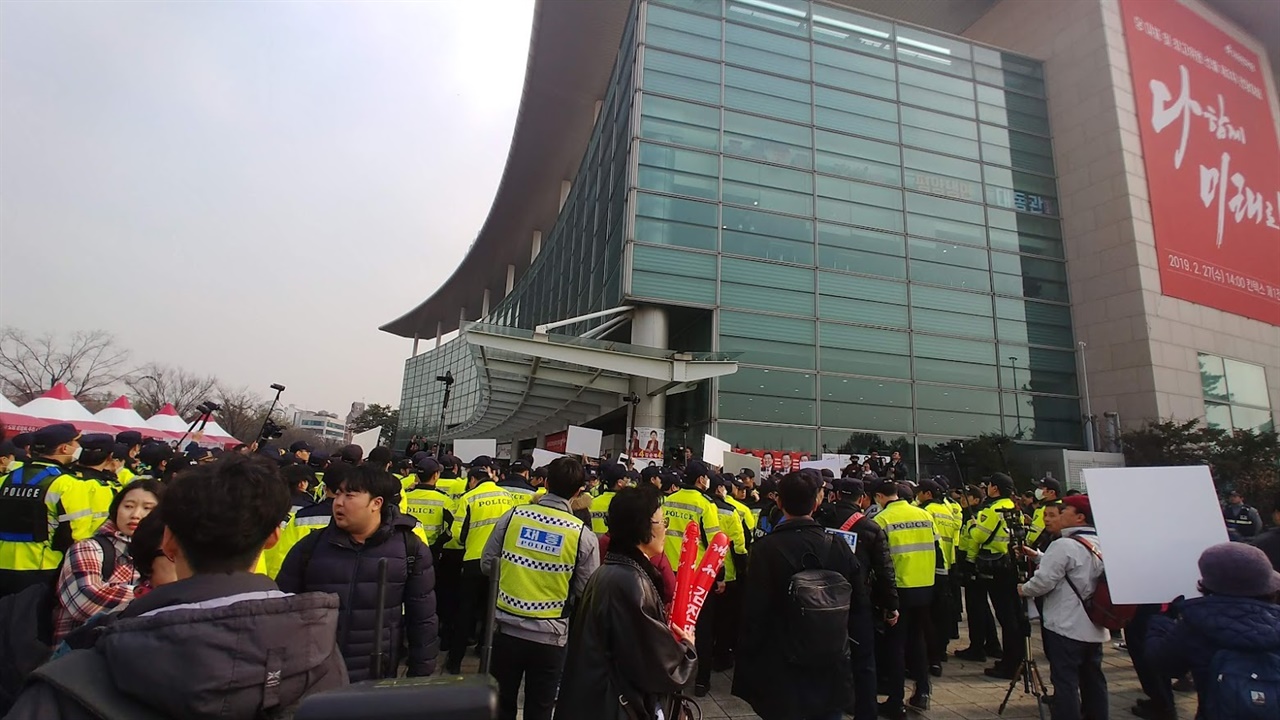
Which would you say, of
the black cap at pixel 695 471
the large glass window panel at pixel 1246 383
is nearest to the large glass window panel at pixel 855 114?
the large glass window panel at pixel 1246 383

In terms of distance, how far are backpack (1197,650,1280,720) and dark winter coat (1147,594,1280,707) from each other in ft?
0.12

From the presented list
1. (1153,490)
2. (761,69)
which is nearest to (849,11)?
(761,69)

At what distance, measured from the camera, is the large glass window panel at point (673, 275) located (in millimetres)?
20859

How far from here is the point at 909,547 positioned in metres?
5.11

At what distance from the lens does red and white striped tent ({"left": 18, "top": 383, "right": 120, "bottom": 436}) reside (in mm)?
14316

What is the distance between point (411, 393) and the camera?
74688 mm

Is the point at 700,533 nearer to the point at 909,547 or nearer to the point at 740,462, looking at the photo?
the point at 909,547

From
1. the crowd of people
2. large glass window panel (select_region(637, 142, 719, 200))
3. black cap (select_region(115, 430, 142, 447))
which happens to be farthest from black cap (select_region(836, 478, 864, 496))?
large glass window panel (select_region(637, 142, 719, 200))

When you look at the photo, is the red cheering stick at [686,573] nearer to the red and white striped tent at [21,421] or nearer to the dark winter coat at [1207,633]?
the dark winter coat at [1207,633]

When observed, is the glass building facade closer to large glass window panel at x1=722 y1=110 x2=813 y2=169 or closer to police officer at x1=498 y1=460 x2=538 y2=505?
large glass window panel at x1=722 y1=110 x2=813 y2=169

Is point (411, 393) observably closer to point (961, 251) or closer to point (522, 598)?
point (961, 251)

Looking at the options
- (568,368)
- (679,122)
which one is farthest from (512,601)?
(679,122)

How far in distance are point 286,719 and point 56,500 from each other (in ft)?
13.7

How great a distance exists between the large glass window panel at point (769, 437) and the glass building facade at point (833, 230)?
6 cm
